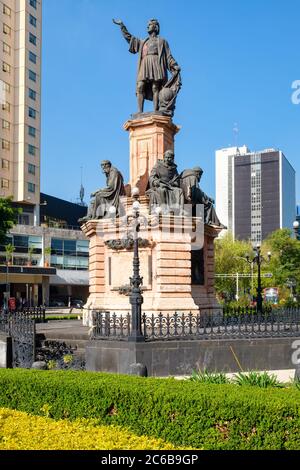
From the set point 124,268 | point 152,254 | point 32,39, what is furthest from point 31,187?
point 152,254

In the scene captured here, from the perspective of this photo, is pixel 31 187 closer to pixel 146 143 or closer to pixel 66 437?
pixel 146 143

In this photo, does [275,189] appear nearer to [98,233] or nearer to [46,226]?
[46,226]

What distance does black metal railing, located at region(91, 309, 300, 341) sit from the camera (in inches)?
586

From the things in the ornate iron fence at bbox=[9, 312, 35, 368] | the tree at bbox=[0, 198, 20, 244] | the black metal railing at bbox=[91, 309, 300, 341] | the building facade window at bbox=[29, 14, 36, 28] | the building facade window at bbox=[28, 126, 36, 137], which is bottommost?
the ornate iron fence at bbox=[9, 312, 35, 368]

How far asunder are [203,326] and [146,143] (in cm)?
963

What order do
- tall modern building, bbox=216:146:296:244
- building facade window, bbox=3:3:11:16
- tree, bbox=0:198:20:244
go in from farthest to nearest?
tall modern building, bbox=216:146:296:244 → building facade window, bbox=3:3:11:16 → tree, bbox=0:198:20:244

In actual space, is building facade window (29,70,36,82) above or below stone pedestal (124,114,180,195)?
above

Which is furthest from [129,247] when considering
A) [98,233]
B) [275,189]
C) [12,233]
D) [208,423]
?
[275,189]

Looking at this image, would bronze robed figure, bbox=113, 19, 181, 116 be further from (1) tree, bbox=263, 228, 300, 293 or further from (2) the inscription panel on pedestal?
(1) tree, bbox=263, 228, 300, 293

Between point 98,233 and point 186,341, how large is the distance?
24.4 feet

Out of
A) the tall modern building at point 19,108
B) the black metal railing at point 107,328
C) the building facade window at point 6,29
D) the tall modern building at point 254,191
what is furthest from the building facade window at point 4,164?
the tall modern building at point 254,191

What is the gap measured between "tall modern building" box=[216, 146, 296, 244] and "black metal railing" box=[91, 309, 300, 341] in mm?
123536

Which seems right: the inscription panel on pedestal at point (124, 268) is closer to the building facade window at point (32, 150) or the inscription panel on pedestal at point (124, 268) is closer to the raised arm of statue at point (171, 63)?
the raised arm of statue at point (171, 63)

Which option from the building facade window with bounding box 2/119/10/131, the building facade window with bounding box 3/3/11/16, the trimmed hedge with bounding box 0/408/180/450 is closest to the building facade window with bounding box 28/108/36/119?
the building facade window with bounding box 2/119/10/131
